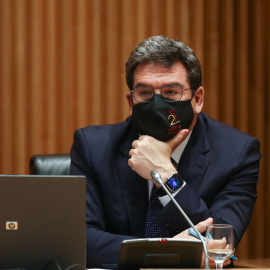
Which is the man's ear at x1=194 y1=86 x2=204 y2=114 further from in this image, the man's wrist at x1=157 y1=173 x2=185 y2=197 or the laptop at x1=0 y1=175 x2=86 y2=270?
the laptop at x1=0 y1=175 x2=86 y2=270

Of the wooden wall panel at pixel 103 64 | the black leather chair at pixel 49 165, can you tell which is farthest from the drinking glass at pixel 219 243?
the wooden wall panel at pixel 103 64

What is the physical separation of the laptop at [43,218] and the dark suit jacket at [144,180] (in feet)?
1.90

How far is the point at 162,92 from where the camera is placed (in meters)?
1.99

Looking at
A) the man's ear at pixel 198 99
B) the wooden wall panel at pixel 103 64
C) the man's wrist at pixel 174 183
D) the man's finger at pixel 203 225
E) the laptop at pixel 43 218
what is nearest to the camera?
the laptop at pixel 43 218

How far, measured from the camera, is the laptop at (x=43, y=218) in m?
1.29

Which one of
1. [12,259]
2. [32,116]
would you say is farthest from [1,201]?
[32,116]

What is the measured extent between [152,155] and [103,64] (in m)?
1.30

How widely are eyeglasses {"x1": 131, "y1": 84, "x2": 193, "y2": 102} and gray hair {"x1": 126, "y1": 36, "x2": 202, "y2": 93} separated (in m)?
0.09

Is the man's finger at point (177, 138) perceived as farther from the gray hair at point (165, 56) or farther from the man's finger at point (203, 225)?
the man's finger at point (203, 225)

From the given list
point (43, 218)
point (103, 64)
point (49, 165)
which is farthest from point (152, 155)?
point (103, 64)

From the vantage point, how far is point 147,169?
195 centimetres

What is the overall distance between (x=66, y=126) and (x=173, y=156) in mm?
1079

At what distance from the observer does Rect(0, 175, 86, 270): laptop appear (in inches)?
50.8

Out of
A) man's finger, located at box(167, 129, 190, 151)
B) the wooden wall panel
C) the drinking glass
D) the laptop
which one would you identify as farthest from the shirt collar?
the wooden wall panel
